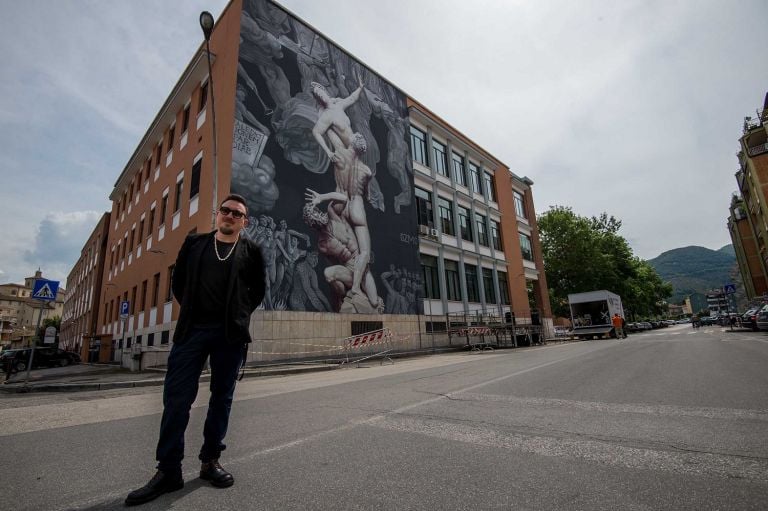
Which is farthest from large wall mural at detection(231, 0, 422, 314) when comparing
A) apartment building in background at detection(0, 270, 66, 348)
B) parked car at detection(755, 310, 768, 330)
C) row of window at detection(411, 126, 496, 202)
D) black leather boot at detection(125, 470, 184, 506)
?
apartment building in background at detection(0, 270, 66, 348)

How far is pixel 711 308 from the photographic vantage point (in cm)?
13625

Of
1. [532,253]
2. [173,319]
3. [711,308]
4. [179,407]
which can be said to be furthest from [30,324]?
[711,308]

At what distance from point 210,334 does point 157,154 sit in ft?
91.2

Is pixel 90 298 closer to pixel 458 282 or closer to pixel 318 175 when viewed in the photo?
pixel 318 175

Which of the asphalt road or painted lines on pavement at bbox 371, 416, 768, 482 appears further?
painted lines on pavement at bbox 371, 416, 768, 482

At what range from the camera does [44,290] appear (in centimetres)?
1065

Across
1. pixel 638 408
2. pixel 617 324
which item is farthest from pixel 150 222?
pixel 617 324

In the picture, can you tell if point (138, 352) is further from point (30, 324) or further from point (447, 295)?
point (30, 324)

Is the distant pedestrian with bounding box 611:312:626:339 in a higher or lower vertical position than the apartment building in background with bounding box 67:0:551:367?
lower

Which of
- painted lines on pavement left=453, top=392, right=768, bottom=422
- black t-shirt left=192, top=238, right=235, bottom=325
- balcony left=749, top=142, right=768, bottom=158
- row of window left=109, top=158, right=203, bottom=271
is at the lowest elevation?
painted lines on pavement left=453, top=392, right=768, bottom=422

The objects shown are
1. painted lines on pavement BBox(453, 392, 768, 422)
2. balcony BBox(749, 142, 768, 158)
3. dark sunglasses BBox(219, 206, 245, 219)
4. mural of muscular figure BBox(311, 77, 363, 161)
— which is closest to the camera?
dark sunglasses BBox(219, 206, 245, 219)

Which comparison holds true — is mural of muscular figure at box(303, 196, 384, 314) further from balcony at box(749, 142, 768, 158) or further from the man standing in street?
balcony at box(749, 142, 768, 158)

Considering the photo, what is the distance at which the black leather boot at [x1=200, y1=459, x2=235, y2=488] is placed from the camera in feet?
8.25

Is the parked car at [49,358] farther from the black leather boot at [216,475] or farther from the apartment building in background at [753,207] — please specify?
the apartment building in background at [753,207]
